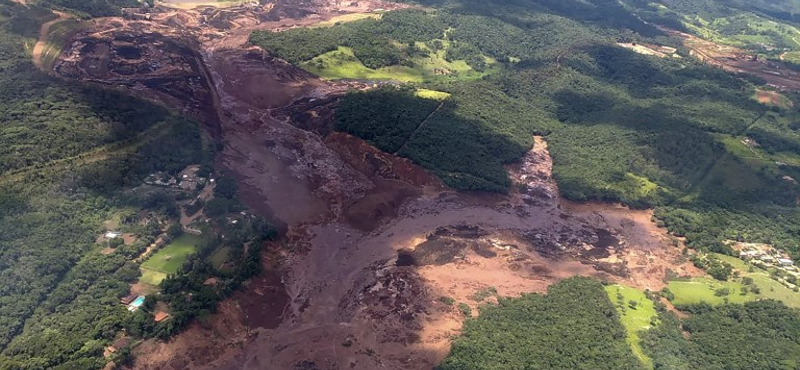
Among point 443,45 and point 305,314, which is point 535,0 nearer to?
point 443,45

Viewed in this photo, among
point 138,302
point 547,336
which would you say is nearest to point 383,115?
point 547,336

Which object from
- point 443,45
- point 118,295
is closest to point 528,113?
point 443,45

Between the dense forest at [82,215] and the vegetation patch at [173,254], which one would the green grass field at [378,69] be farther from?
the vegetation patch at [173,254]

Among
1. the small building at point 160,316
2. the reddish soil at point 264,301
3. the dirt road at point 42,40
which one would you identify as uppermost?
the dirt road at point 42,40

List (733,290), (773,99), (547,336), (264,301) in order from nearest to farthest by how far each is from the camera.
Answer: (547,336) < (264,301) < (733,290) < (773,99)

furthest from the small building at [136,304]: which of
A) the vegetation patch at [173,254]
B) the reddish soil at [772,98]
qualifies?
the reddish soil at [772,98]

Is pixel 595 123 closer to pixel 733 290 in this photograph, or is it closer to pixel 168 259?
pixel 733 290

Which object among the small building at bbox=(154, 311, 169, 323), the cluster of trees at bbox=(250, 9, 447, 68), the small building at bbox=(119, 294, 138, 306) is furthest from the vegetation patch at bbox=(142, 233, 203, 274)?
the cluster of trees at bbox=(250, 9, 447, 68)
